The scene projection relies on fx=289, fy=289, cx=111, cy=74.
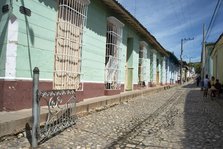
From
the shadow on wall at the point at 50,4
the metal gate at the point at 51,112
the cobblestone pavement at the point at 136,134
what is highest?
the shadow on wall at the point at 50,4

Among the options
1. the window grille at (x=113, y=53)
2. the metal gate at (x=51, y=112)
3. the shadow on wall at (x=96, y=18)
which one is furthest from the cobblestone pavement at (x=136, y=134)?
the window grille at (x=113, y=53)

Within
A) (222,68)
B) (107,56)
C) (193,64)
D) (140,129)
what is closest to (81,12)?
(107,56)

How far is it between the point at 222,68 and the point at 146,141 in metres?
14.5

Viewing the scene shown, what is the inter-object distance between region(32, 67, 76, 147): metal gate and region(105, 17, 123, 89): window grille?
5.08 meters

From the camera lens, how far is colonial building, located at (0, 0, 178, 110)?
5848 mm

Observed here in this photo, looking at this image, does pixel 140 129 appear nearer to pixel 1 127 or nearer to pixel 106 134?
pixel 106 134

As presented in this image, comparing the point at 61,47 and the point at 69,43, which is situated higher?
the point at 69,43

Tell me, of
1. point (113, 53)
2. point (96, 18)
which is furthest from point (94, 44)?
point (113, 53)

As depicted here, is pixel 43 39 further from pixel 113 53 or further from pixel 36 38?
pixel 113 53

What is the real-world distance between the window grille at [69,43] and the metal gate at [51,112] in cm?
126

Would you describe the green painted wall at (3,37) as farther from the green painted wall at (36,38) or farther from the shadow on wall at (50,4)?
the shadow on wall at (50,4)

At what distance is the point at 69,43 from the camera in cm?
796

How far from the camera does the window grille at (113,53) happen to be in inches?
449

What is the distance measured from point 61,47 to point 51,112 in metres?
2.73
